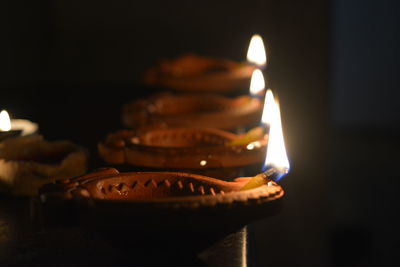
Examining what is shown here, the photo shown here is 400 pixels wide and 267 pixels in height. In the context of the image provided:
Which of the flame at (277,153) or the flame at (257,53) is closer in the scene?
the flame at (277,153)

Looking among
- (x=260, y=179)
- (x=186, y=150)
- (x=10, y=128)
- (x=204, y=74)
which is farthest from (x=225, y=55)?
(x=260, y=179)

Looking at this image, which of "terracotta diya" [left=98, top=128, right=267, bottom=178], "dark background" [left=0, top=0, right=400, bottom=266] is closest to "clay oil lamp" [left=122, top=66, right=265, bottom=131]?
"terracotta diya" [left=98, top=128, right=267, bottom=178]

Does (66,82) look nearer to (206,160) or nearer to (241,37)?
(241,37)

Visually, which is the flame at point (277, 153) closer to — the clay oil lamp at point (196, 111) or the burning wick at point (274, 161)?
the burning wick at point (274, 161)

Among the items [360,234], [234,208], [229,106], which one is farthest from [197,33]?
[234,208]

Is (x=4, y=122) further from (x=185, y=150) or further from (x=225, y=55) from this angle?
(x=225, y=55)

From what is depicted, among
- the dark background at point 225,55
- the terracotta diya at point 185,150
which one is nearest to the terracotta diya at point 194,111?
the terracotta diya at point 185,150

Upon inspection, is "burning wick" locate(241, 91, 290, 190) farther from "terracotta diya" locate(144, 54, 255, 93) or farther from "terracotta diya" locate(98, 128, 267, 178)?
"terracotta diya" locate(144, 54, 255, 93)
